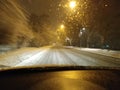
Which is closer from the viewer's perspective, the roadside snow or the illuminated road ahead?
the roadside snow

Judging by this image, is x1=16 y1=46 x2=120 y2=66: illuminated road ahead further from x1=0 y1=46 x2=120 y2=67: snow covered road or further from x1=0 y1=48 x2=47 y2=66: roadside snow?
x1=0 y1=48 x2=47 y2=66: roadside snow

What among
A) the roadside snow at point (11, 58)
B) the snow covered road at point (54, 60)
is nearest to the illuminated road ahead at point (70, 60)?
the snow covered road at point (54, 60)

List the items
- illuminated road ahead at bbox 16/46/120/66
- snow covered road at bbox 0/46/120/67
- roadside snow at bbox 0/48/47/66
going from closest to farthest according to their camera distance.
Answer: roadside snow at bbox 0/48/47/66
snow covered road at bbox 0/46/120/67
illuminated road ahead at bbox 16/46/120/66

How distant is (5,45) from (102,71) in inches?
743

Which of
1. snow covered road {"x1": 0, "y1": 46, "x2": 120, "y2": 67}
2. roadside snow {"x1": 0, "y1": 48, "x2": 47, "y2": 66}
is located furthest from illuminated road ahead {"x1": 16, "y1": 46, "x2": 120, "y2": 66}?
roadside snow {"x1": 0, "y1": 48, "x2": 47, "y2": 66}

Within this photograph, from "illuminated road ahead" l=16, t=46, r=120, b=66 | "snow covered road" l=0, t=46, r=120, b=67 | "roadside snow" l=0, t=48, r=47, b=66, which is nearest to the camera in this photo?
"roadside snow" l=0, t=48, r=47, b=66

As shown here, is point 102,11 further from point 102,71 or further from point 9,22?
point 102,71

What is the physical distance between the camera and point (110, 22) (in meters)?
41.9

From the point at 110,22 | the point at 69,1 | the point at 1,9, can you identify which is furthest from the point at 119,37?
the point at 1,9

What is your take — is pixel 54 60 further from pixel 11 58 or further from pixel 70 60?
pixel 11 58

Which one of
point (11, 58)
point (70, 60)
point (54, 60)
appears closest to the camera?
point (11, 58)

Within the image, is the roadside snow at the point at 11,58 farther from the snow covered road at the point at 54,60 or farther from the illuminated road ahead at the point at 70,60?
the illuminated road ahead at the point at 70,60

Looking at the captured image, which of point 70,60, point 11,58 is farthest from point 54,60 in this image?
point 11,58

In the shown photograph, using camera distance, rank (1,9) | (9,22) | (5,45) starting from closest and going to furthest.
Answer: (1,9) < (9,22) < (5,45)
